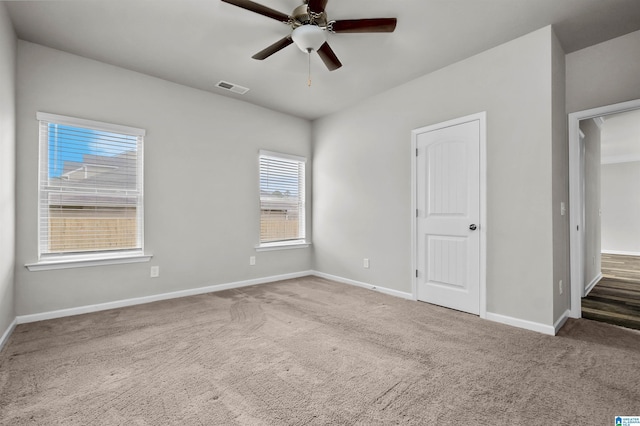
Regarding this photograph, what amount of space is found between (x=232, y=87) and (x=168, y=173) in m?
1.39

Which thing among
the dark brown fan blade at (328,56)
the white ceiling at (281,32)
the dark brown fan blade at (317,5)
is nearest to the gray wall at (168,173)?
the white ceiling at (281,32)

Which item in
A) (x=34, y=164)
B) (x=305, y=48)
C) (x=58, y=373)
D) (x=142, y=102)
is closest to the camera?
(x=58, y=373)

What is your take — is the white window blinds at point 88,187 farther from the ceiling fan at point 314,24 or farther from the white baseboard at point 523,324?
the white baseboard at point 523,324

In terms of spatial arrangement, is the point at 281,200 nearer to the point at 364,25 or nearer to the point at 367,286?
the point at 367,286

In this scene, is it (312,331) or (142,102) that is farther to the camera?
(142,102)

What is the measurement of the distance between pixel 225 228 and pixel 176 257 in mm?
736

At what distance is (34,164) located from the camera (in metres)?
2.92

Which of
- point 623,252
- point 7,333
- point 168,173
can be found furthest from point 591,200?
point 7,333

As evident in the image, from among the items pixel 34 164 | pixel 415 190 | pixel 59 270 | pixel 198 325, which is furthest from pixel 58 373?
pixel 415 190

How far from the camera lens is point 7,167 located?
2.51 meters

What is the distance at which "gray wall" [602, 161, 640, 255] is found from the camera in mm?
7707

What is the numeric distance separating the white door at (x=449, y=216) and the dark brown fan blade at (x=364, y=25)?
57.7 inches

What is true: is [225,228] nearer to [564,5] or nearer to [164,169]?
[164,169]

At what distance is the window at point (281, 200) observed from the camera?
470 cm
